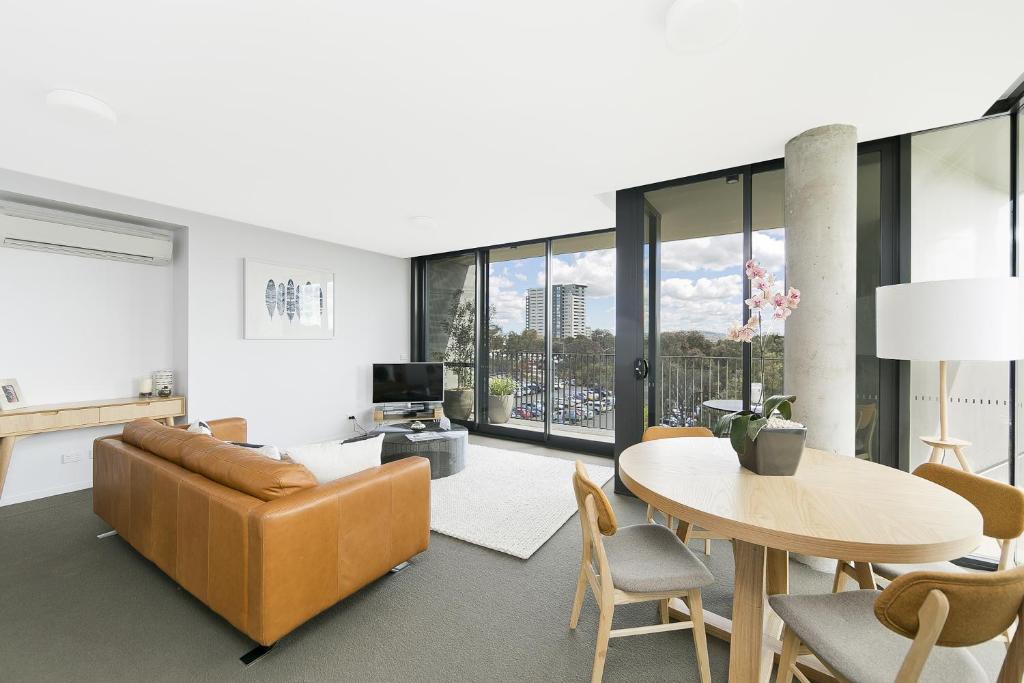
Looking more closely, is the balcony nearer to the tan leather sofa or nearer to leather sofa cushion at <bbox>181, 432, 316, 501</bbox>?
the tan leather sofa

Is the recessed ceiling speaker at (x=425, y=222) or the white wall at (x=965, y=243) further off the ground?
the recessed ceiling speaker at (x=425, y=222)

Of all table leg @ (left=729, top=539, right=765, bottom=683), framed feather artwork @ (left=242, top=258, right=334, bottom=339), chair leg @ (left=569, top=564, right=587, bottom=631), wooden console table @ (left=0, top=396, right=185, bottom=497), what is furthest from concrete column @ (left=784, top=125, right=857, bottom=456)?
wooden console table @ (left=0, top=396, right=185, bottom=497)

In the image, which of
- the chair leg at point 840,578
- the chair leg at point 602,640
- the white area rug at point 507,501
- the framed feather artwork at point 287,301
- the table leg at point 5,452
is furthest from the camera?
the framed feather artwork at point 287,301

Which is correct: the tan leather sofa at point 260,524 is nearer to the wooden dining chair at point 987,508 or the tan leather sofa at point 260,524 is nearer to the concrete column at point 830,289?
the wooden dining chair at point 987,508

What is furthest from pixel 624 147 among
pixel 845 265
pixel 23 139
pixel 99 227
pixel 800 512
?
pixel 99 227

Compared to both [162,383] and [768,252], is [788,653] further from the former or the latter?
[162,383]

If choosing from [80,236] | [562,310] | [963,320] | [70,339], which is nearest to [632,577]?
[963,320]

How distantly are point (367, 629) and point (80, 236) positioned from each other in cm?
403

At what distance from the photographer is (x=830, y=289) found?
2.38 m

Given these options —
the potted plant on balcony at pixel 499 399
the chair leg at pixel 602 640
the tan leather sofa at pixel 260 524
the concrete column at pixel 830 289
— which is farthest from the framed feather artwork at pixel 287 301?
the concrete column at pixel 830 289

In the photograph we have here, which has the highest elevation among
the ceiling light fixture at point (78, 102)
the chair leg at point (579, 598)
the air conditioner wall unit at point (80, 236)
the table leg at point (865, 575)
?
the ceiling light fixture at point (78, 102)

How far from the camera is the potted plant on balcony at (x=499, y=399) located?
5.66 m

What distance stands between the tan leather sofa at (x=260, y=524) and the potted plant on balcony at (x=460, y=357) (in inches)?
137

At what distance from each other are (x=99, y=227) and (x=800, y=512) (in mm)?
5270
